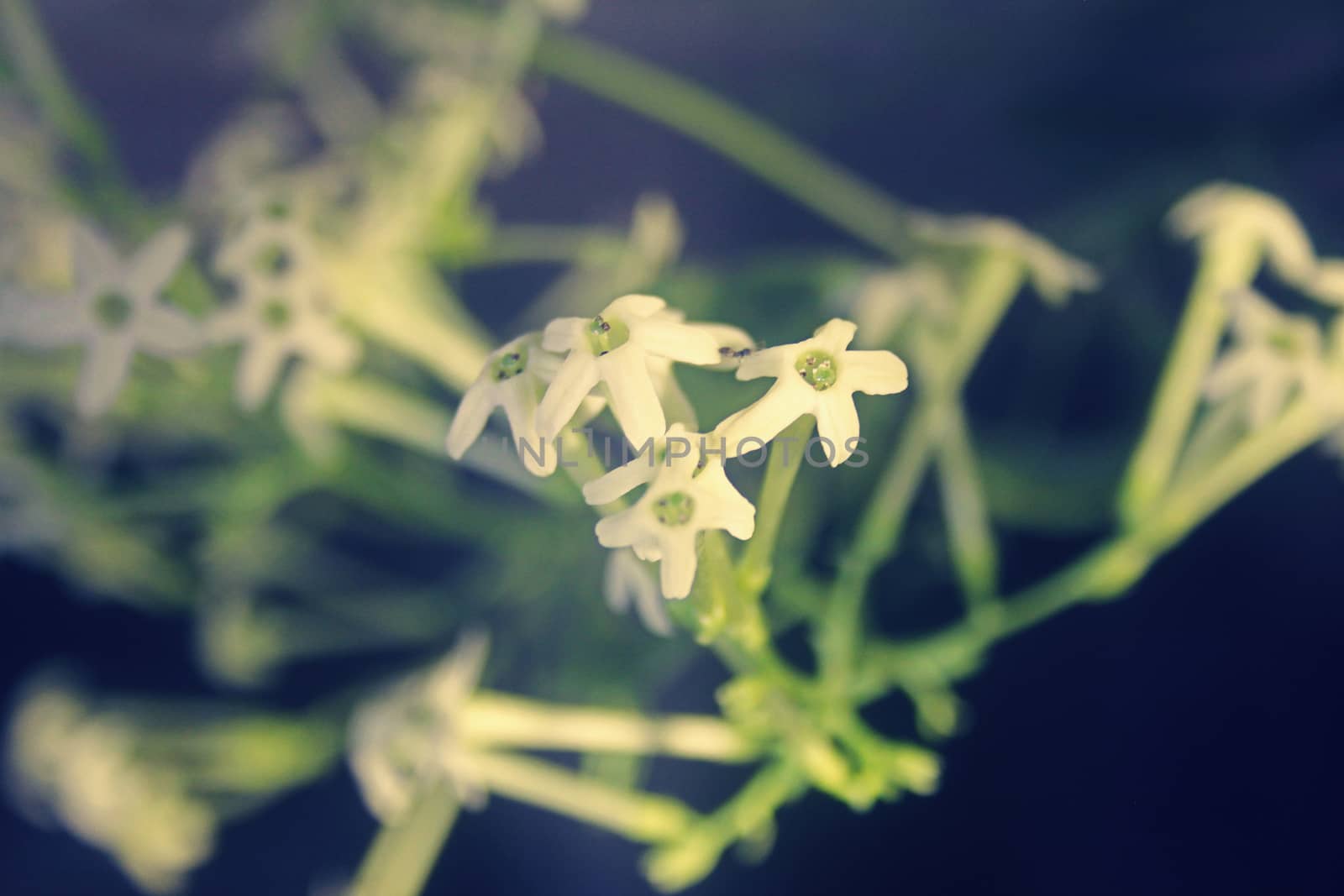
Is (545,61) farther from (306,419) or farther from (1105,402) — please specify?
(1105,402)

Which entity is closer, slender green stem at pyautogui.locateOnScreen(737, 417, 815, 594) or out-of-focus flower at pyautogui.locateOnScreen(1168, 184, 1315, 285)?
slender green stem at pyautogui.locateOnScreen(737, 417, 815, 594)

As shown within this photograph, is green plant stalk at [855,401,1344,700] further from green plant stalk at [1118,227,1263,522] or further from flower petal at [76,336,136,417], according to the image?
flower petal at [76,336,136,417]

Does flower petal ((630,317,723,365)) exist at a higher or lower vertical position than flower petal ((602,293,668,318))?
lower

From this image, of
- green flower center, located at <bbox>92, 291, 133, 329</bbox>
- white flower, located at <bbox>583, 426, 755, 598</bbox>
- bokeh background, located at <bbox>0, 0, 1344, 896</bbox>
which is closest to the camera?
white flower, located at <bbox>583, 426, 755, 598</bbox>

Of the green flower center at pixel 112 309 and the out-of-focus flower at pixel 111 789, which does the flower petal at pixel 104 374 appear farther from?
the out-of-focus flower at pixel 111 789

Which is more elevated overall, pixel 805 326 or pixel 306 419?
pixel 805 326

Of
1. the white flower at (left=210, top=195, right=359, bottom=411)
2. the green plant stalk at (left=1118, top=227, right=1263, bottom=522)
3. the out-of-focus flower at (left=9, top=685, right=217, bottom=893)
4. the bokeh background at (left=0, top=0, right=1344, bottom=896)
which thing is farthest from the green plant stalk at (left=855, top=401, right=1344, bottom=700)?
the out-of-focus flower at (left=9, top=685, right=217, bottom=893)

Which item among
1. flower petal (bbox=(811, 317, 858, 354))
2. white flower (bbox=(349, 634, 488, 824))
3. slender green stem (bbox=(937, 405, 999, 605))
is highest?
slender green stem (bbox=(937, 405, 999, 605))

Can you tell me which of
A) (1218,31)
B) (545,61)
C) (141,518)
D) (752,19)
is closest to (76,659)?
(141,518)

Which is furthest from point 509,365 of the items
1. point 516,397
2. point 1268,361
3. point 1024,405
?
point 1024,405
